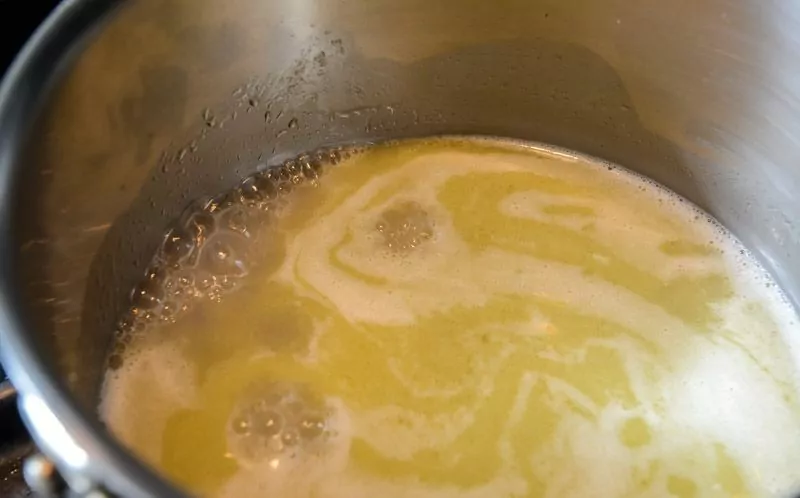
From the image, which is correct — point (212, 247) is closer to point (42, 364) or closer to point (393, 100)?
point (393, 100)

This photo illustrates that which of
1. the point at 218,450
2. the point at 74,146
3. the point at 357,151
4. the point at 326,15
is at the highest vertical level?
the point at 326,15

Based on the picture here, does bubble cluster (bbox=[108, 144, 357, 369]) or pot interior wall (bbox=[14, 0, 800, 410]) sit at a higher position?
pot interior wall (bbox=[14, 0, 800, 410])

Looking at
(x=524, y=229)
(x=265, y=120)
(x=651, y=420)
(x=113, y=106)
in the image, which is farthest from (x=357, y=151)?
(x=651, y=420)

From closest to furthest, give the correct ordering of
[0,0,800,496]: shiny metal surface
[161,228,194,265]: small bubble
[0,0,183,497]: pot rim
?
[0,0,183,497]: pot rim
[0,0,800,496]: shiny metal surface
[161,228,194,265]: small bubble

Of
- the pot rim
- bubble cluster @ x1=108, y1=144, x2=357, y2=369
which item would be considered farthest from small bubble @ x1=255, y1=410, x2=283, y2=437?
the pot rim

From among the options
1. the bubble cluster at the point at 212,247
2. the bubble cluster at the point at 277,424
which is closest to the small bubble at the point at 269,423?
the bubble cluster at the point at 277,424

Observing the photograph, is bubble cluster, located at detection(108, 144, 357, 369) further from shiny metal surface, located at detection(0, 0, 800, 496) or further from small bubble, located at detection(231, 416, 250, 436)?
small bubble, located at detection(231, 416, 250, 436)

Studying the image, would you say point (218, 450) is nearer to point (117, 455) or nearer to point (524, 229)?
point (117, 455)

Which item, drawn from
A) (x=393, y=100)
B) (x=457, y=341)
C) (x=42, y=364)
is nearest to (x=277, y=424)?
(x=457, y=341)
